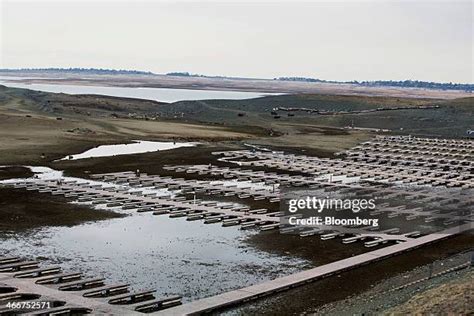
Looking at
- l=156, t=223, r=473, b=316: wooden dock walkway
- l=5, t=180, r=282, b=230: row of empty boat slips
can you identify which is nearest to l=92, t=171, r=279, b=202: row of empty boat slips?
l=5, t=180, r=282, b=230: row of empty boat slips

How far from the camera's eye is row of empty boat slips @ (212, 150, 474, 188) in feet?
159

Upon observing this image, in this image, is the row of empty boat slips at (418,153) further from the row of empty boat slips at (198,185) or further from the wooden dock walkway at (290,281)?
the wooden dock walkway at (290,281)

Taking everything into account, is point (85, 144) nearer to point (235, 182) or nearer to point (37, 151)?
point (37, 151)

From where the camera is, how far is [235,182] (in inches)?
1812

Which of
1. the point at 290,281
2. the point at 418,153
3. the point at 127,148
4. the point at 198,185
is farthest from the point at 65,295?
the point at 418,153

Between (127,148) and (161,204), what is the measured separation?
89.5 feet

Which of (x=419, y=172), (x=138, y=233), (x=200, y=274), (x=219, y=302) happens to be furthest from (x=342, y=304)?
(x=419, y=172)

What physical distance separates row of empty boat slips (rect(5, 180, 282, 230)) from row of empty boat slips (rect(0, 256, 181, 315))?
1170 centimetres

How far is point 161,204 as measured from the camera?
1454 inches

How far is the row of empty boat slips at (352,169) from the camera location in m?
48.3

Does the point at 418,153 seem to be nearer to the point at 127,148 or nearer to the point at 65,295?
the point at 127,148

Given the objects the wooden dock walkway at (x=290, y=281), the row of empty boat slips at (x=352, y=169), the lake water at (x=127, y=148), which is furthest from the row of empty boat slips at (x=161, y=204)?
the lake water at (x=127, y=148)

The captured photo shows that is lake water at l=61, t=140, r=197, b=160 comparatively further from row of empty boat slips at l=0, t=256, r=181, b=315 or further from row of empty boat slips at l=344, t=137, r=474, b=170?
row of empty boat slips at l=0, t=256, r=181, b=315

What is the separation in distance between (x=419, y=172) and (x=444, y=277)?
30.1 m
